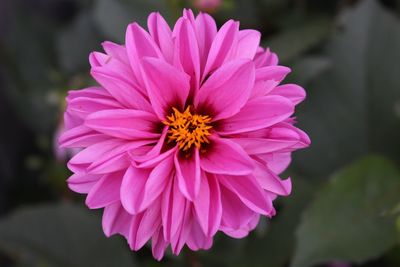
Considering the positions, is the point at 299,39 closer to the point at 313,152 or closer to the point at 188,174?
the point at 313,152

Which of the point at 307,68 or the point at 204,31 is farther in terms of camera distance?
the point at 307,68

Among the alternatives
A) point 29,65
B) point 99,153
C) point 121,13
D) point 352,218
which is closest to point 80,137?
point 99,153

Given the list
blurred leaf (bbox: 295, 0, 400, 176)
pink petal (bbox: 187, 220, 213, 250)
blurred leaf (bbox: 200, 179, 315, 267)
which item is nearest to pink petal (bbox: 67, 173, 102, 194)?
pink petal (bbox: 187, 220, 213, 250)

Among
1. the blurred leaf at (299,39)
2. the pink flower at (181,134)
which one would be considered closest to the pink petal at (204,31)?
the pink flower at (181,134)

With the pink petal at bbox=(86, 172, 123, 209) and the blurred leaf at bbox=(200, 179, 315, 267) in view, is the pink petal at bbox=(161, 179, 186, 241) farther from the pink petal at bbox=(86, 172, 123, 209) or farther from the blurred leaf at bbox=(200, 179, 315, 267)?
the blurred leaf at bbox=(200, 179, 315, 267)

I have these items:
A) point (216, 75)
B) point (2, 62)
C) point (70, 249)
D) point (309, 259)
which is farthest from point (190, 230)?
point (2, 62)

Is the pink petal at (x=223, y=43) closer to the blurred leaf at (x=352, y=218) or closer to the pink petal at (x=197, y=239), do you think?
the pink petal at (x=197, y=239)
